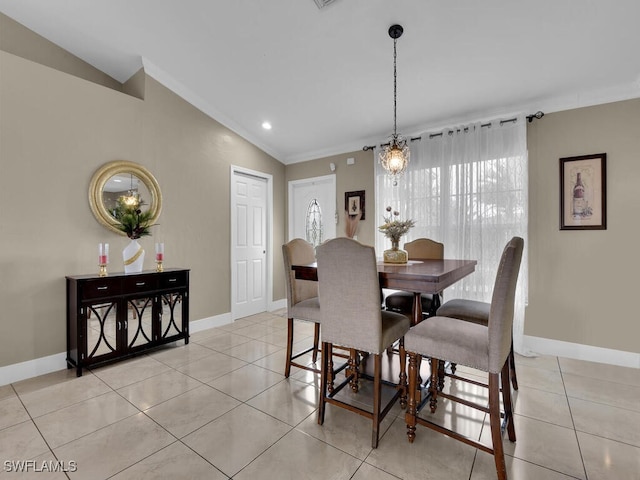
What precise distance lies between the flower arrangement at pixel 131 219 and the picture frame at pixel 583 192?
4.16 meters

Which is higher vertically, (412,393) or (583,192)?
(583,192)

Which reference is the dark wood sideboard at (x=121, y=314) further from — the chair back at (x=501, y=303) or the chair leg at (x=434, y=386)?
the chair back at (x=501, y=303)

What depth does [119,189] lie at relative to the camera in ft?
10.1

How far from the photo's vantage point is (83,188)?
9.43 ft

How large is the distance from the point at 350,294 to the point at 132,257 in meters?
2.33

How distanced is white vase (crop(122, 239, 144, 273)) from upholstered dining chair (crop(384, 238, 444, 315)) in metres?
2.44

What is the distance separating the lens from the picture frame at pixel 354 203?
13.9 feet

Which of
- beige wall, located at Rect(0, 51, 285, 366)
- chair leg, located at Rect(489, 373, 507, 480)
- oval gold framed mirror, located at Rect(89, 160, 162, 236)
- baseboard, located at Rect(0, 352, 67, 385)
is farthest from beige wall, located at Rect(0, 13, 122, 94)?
chair leg, located at Rect(489, 373, 507, 480)

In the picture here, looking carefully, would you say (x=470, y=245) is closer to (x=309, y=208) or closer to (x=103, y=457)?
(x=309, y=208)

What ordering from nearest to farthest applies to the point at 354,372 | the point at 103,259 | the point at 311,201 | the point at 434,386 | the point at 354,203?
the point at 434,386 → the point at 354,372 → the point at 103,259 → the point at 354,203 → the point at 311,201

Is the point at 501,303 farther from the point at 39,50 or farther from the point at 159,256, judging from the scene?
the point at 39,50

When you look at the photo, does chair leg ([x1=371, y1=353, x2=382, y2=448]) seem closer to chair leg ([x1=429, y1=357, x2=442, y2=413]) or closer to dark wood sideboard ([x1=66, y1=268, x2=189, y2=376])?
chair leg ([x1=429, y1=357, x2=442, y2=413])

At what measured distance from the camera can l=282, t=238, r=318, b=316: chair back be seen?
2439 mm

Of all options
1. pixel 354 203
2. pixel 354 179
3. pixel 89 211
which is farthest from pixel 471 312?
pixel 89 211
